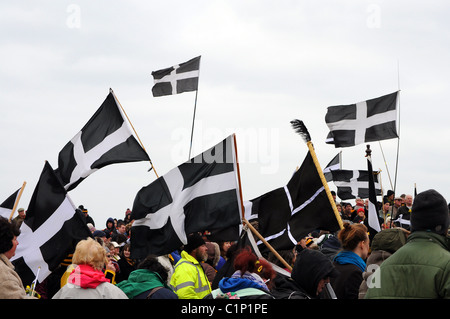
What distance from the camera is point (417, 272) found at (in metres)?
4.75

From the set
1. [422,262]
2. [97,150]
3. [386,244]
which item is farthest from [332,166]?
[422,262]

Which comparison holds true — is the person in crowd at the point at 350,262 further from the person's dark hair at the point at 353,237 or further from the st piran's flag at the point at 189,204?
the st piran's flag at the point at 189,204

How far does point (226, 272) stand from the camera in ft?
29.1

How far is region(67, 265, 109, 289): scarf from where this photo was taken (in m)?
6.23

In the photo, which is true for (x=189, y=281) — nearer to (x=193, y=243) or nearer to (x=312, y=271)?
(x=193, y=243)

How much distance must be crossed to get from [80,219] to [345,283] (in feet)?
11.9

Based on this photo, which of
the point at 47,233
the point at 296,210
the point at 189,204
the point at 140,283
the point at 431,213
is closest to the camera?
the point at 431,213

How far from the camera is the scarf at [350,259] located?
25.6 ft

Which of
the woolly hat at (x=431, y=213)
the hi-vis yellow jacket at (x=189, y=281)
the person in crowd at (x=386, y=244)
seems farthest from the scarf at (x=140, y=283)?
the woolly hat at (x=431, y=213)

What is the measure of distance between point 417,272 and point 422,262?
3.1 inches

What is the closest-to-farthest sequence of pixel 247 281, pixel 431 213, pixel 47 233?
pixel 431 213, pixel 247 281, pixel 47 233

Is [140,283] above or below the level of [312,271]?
below
